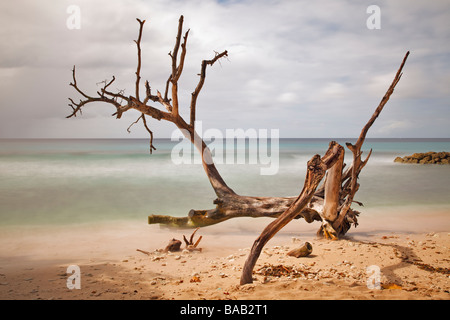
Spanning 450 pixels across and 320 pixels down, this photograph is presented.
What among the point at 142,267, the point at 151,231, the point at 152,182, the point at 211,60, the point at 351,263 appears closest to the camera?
the point at 351,263

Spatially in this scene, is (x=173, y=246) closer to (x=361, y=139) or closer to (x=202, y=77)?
(x=202, y=77)

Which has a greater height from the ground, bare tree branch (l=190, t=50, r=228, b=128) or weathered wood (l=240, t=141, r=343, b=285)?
bare tree branch (l=190, t=50, r=228, b=128)

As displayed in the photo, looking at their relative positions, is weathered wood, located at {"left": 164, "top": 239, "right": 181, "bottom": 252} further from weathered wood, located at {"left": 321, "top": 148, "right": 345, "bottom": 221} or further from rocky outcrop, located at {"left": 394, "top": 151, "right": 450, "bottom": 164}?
rocky outcrop, located at {"left": 394, "top": 151, "right": 450, "bottom": 164}

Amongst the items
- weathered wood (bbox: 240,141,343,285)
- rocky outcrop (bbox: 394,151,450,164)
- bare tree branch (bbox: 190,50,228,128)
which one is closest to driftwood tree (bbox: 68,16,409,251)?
bare tree branch (bbox: 190,50,228,128)

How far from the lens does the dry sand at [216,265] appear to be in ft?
11.4

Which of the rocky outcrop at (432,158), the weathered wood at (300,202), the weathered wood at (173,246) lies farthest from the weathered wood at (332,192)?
the rocky outcrop at (432,158)

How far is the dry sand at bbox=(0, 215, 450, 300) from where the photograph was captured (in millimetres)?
3471

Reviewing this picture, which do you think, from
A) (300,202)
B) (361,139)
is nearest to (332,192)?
(361,139)

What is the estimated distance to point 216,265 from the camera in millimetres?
4758

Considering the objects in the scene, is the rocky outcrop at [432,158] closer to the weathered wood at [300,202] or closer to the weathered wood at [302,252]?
the weathered wood at [302,252]
